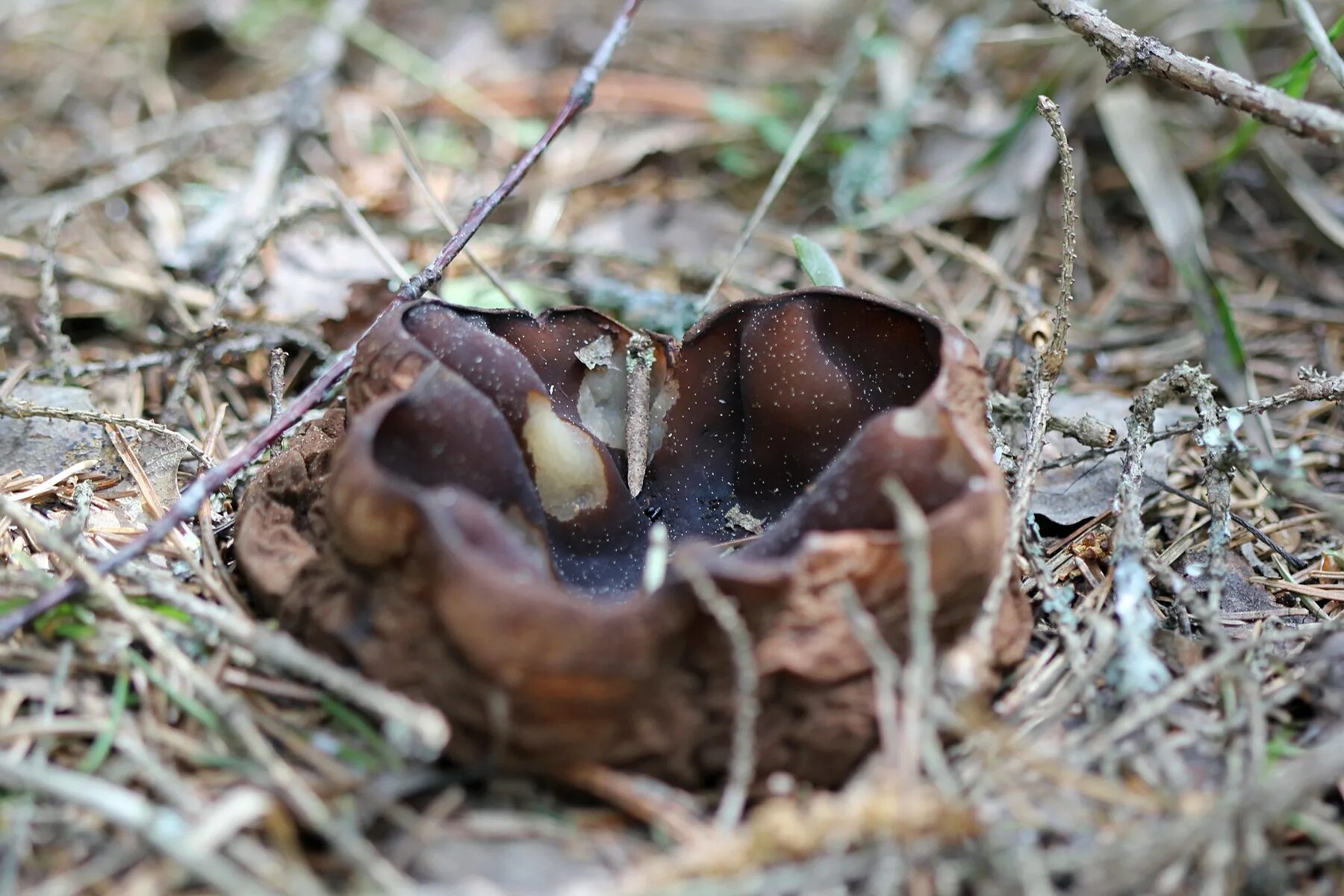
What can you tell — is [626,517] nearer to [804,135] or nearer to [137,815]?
[137,815]

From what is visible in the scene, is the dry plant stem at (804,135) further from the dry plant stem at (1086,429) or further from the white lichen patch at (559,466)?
the dry plant stem at (1086,429)

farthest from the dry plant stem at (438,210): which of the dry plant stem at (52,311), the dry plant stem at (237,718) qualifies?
the dry plant stem at (237,718)

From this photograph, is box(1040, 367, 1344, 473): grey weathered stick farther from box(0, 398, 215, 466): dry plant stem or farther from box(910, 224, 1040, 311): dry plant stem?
box(0, 398, 215, 466): dry plant stem

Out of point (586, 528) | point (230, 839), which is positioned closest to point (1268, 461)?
point (586, 528)

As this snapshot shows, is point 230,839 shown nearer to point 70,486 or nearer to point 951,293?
point 70,486

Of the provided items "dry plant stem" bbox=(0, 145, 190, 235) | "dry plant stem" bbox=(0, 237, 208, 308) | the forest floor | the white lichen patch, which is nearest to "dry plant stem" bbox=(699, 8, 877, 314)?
the forest floor
